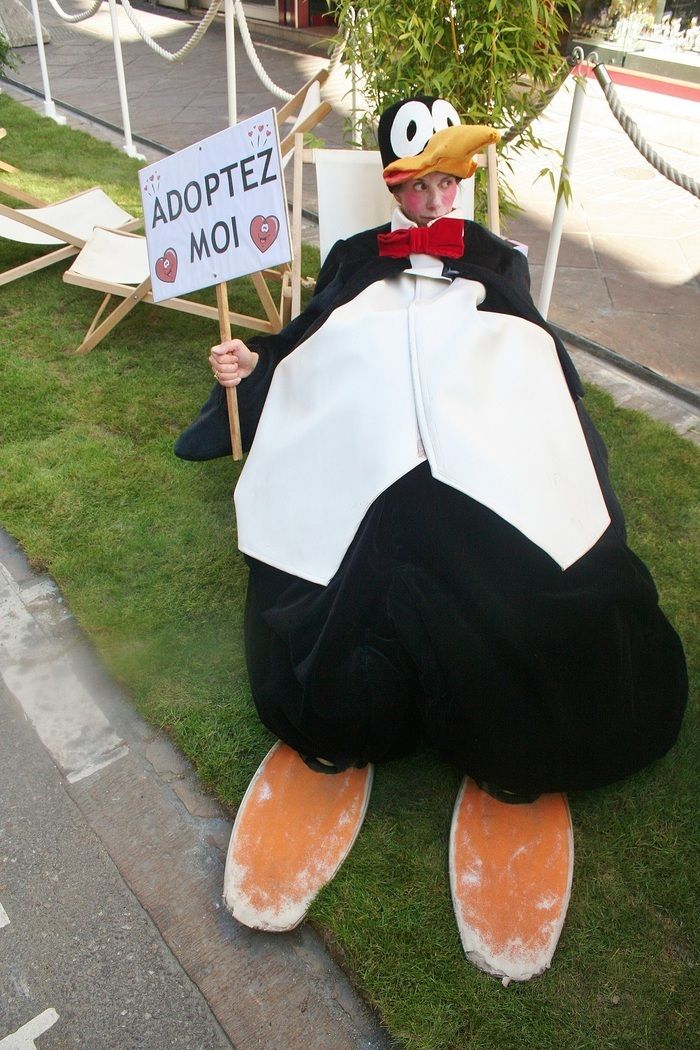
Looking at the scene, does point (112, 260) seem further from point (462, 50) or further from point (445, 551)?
point (445, 551)

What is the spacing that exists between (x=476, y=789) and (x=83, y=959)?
0.97m

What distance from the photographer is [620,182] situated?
257 inches

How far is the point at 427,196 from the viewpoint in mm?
2148

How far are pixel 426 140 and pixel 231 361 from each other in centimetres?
75

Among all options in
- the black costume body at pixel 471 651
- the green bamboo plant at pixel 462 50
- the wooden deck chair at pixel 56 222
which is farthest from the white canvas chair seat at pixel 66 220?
the black costume body at pixel 471 651

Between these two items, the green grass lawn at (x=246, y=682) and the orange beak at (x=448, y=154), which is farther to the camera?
the orange beak at (x=448, y=154)

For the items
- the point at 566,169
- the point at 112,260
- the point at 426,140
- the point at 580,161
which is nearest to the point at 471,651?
the point at 426,140

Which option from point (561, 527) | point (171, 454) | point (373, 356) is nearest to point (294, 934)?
point (561, 527)

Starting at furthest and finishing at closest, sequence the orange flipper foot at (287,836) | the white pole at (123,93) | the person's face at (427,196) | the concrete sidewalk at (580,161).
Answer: the white pole at (123,93), the concrete sidewalk at (580,161), the person's face at (427,196), the orange flipper foot at (287,836)

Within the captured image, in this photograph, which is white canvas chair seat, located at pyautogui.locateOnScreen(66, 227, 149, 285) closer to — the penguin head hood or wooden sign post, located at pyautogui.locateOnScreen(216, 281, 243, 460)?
wooden sign post, located at pyautogui.locateOnScreen(216, 281, 243, 460)

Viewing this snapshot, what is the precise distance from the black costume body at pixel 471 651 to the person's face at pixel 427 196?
490 mm

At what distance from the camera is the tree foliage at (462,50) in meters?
3.00

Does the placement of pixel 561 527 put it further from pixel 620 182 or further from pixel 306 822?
pixel 620 182

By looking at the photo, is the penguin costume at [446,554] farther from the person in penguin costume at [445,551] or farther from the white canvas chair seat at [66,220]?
the white canvas chair seat at [66,220]
